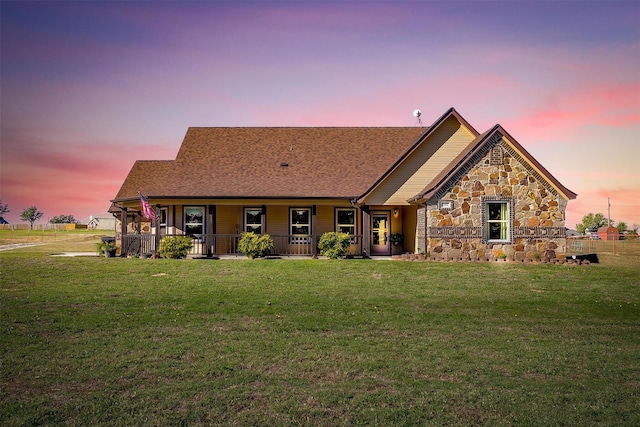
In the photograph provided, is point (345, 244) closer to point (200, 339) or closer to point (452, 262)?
point (452, 262)

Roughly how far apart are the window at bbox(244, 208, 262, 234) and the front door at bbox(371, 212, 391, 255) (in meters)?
A: 5.97

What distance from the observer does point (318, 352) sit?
8492 mm

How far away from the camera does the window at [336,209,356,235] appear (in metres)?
27.0

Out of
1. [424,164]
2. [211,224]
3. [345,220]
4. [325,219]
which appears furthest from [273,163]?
[424,164]

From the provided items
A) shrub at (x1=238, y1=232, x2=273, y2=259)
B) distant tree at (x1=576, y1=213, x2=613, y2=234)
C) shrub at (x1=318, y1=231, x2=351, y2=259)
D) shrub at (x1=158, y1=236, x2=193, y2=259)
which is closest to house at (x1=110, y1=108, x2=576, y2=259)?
shrub at (x1=238, y1=232, x2=273, y2=259)

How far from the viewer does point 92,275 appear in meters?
17.9

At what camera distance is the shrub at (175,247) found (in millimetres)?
23578

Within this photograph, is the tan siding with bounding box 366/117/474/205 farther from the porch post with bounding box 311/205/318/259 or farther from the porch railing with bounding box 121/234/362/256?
the porch post with bounding box 311/205/318/259

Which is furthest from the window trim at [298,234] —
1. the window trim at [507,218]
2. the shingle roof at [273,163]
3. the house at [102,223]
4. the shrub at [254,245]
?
the house at [102,223]

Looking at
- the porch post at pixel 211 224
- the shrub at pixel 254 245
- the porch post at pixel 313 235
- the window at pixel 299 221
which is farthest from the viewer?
the window at pixel 299 221

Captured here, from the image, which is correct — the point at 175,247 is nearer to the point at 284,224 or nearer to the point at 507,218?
the point at 284,224

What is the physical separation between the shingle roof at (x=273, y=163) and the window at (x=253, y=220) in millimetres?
1684

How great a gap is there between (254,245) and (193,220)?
516cm

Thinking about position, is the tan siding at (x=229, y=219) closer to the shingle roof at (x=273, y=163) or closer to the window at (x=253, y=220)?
the window at (x=253, y=220)
